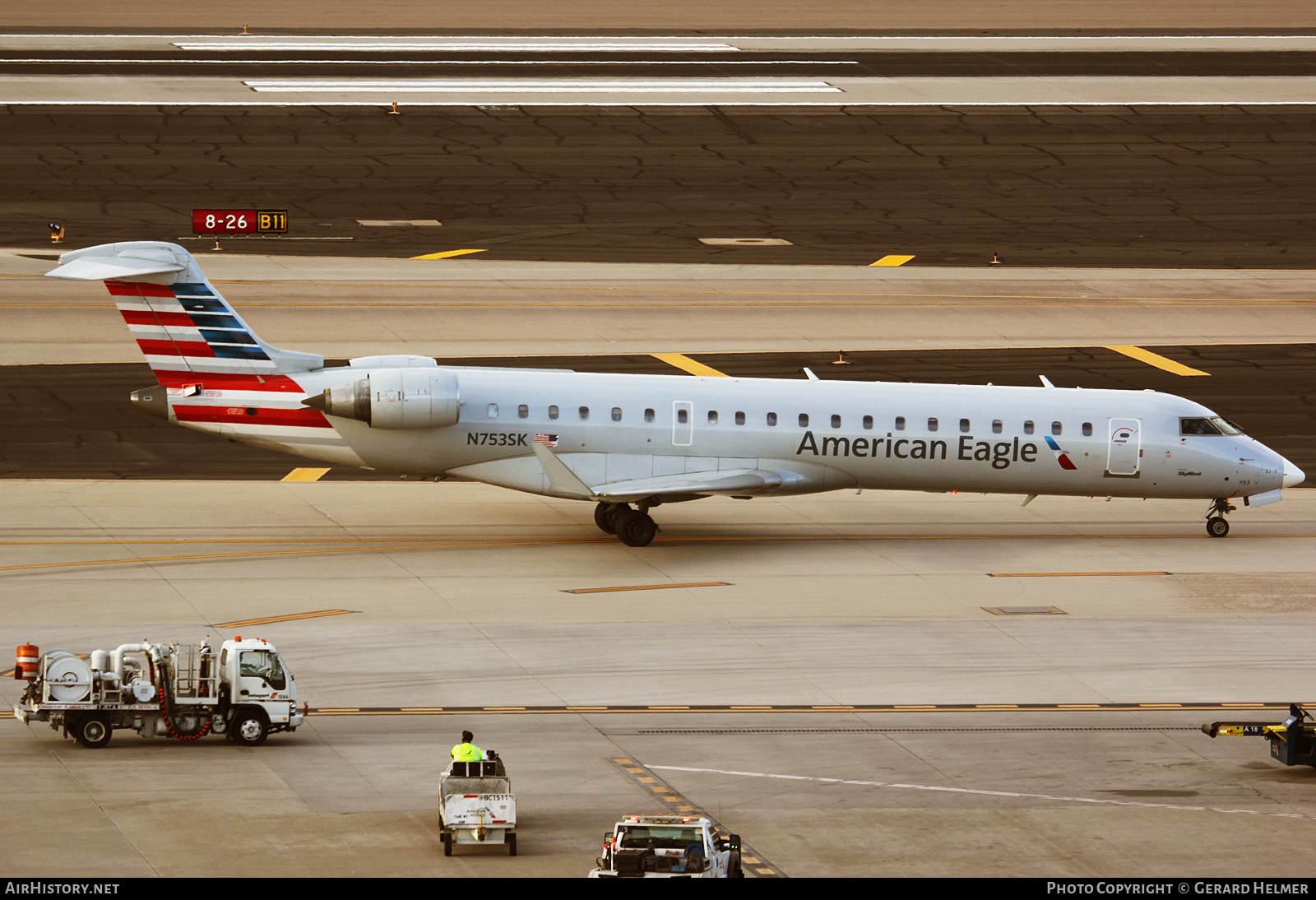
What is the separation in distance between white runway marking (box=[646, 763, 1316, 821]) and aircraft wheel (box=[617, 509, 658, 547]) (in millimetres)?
14188

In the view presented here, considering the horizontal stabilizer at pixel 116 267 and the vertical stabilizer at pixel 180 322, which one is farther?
the vertical stabilizer at pixel 180 322

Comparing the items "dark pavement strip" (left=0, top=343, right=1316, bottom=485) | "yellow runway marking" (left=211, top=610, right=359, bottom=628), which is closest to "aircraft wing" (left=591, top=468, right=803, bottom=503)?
"yellow runway marking" (left=211, top=610, right=359, bottom=628)

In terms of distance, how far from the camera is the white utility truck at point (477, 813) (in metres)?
25.1

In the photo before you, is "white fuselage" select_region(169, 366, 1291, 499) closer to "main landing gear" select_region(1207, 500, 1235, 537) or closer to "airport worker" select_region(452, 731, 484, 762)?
"main landing gear" select_region(1207, 500, 1235, 537)

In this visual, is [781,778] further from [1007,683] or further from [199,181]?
[199,181]

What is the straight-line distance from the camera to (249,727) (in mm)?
29750

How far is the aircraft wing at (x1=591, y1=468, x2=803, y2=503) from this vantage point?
42.3m

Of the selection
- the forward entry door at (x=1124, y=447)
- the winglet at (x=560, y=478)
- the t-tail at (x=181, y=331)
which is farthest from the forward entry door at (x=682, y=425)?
the forward entry door at (x=1124, y=447)

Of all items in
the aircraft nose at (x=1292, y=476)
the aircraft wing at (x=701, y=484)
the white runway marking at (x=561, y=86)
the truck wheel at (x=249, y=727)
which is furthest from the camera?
the white runway marking at (x=561, y=86)

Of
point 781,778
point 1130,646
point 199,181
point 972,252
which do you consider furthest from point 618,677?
point 199,181

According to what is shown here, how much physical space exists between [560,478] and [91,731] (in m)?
15.0

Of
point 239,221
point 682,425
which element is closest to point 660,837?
point 682,425

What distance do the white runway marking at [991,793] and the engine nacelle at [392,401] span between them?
1462cm

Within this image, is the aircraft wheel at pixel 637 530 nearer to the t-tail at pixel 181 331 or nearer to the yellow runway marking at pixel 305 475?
the t-tail at pixel 181 331
